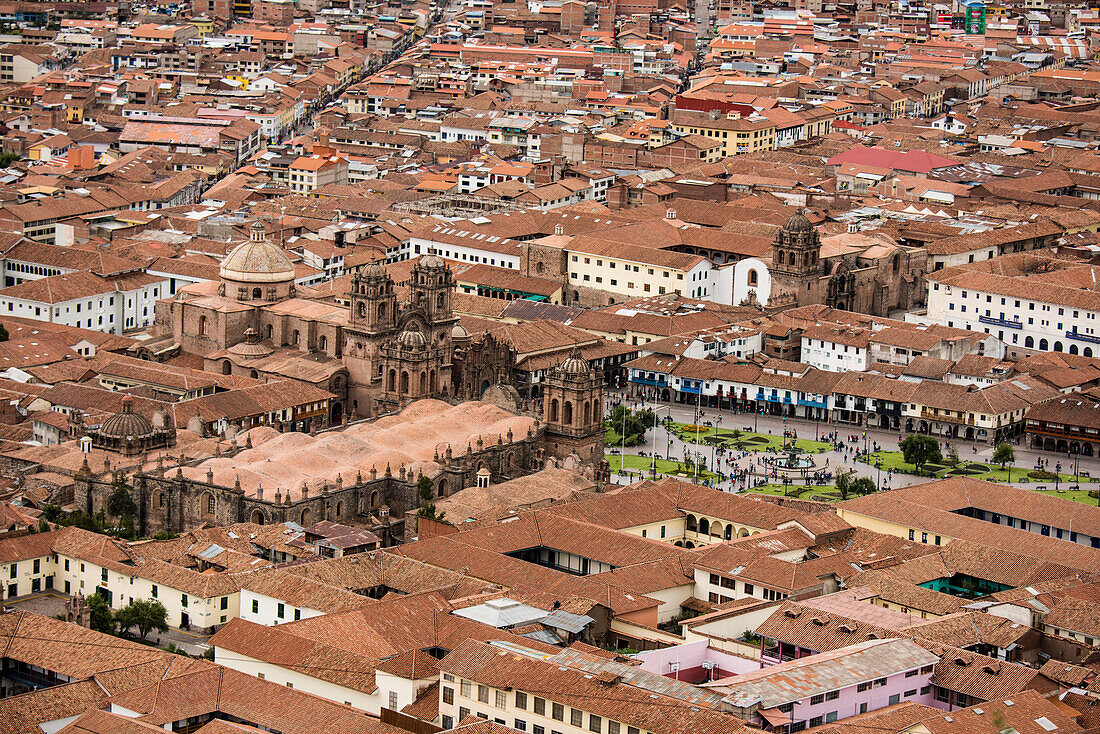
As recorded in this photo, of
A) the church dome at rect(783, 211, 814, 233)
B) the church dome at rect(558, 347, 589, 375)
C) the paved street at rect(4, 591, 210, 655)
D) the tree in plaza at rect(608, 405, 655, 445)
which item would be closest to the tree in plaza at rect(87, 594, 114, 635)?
the paved street at rect(4, 591, 210, 655)

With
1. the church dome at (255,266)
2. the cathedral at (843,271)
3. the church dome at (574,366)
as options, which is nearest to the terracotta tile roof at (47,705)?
the church dome at (574,366)

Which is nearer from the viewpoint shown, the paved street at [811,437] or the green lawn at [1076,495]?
the green lawn at [1076,495]

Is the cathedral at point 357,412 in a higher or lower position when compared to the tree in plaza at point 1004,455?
higher

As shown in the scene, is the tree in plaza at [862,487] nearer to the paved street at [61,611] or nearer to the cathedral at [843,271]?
the cathedral at [843,271]

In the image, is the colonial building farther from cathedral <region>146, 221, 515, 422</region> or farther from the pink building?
the pink building

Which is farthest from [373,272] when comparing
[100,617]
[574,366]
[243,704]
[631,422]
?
[243,704]

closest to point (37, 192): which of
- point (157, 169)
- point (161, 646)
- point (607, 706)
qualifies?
point (157, 169)

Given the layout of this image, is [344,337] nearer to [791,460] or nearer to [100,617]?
[791,460]
